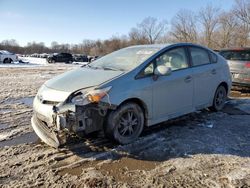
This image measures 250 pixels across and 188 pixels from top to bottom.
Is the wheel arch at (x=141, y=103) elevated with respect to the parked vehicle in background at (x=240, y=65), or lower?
lower

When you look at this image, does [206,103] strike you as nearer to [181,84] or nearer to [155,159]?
[181,84]

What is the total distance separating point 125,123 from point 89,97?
0.77m

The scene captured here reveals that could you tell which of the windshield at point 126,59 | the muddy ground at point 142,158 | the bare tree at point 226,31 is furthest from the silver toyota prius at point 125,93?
the bare tree at point 226,31


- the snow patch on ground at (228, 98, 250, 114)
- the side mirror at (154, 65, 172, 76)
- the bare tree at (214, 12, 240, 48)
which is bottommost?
the snow patch on ground at (228, 98, 250, 114)

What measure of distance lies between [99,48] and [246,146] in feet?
266

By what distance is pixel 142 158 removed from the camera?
3980 mm

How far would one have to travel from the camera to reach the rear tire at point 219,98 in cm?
635

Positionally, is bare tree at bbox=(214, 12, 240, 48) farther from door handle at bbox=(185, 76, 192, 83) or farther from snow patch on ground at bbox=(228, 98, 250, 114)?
door handle at bbox=(185, 76, 192, 83)

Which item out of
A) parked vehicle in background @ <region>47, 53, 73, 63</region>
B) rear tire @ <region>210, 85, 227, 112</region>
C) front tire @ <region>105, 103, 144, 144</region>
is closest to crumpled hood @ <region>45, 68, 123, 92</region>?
front tire @ <region>105, 103, 144, 144</region>

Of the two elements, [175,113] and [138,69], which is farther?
[175,113]

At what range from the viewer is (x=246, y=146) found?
440cm

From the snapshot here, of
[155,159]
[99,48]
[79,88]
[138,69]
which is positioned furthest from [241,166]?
[99,48]

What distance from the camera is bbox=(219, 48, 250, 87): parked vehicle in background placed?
337 inches

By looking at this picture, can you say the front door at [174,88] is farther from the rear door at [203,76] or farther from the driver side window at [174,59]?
the rear door at [203,76]
